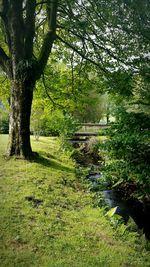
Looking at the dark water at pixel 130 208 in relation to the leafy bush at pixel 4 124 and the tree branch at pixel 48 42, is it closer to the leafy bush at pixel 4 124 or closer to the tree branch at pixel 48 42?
the tree branch at pixel 48 42

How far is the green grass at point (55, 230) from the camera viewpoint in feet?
14.4

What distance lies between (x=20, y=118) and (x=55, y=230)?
5.46 meters

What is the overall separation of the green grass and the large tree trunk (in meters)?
1.81

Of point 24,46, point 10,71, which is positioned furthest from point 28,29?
point 10,71

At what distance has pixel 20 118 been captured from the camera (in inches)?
394

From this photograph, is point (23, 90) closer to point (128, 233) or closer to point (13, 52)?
point (13, 52)

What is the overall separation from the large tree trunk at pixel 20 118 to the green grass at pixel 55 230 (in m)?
1.81

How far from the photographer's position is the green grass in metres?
4.40

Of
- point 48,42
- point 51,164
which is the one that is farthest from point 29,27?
point 51,164

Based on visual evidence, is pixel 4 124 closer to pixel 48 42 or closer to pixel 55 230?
pixel 48 42

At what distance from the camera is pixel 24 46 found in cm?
1007

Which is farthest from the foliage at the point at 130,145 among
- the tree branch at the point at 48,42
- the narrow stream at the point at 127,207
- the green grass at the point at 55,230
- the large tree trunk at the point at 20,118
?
the tree branch at the point at 48,42

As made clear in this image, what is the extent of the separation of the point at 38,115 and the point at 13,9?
9.52 meters

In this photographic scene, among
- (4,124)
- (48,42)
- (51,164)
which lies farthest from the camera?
(4,124)
